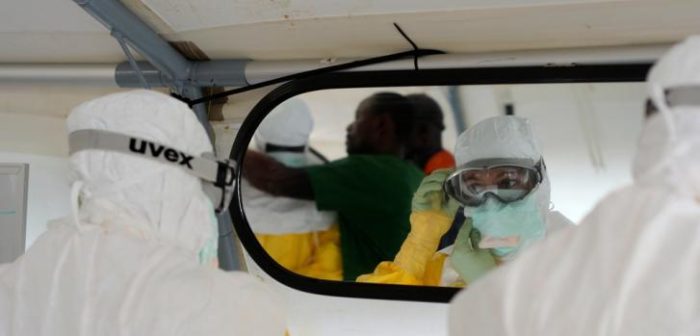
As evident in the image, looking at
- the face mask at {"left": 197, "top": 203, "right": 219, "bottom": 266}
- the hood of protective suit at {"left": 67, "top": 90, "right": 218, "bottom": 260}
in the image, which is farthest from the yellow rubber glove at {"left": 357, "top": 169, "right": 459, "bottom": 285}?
the hood of protective suit at {"left": 67, "top": 90, "right": 218, "bottom": 260}

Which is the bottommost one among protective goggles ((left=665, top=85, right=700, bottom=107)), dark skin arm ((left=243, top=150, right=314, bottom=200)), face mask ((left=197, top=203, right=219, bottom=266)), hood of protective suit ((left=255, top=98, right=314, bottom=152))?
face mask ((left=197, top=203, right=219, bottom=266))

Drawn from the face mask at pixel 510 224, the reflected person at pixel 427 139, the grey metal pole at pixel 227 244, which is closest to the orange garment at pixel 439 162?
the reflected person at pixel 427 139

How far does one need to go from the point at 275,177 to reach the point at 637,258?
4.62 feet

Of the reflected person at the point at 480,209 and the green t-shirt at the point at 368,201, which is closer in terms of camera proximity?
the reflected person at the point at 480,209

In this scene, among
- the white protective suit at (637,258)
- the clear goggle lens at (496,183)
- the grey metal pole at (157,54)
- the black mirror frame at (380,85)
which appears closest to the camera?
the white protective suit at (637,258)

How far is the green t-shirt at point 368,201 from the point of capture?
2.15 meters

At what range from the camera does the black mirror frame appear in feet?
5.61

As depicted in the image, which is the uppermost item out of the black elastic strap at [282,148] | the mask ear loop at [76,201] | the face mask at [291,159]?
the black elastic strap at [282,148]

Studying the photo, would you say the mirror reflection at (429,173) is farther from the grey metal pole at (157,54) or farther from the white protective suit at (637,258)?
the white protective suit at (637,258)

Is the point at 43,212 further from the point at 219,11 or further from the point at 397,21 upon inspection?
the point at 397,21

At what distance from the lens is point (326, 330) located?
1989mm

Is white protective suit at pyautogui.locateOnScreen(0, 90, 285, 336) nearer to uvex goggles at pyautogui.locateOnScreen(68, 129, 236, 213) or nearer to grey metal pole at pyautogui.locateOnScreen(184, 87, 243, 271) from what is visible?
uvex goggles at pyautogui.locateOnScreen(68, 129, 236, 213)

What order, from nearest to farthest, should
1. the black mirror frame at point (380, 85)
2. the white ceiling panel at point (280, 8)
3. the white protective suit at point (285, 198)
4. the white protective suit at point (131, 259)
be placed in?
1. the white protective suit at point (131, 259)
2. the white ceiling panel at point (280, 8)
3. the black mirror frame at point (380, 85)
4. the white protective suit at point (285, 198)

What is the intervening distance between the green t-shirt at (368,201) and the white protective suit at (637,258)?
46.9 inches
